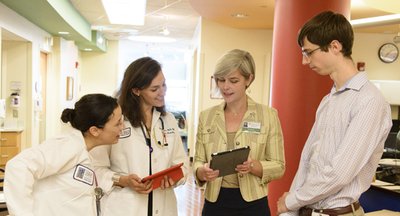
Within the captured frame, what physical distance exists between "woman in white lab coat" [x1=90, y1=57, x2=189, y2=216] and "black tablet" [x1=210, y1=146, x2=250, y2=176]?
28 centimetres

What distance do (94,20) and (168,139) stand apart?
7287mm

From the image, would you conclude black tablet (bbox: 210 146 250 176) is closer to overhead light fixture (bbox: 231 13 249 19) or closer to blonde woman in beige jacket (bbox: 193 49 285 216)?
blonde woman in beige jacket (bbox: 193 49 285 216)

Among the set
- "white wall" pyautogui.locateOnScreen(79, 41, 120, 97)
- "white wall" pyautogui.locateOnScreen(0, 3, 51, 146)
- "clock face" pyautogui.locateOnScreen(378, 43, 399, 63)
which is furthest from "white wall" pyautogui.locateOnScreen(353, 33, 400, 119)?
"white wall" pyautogui.locateOnScreen(79, 41, 120, 97)

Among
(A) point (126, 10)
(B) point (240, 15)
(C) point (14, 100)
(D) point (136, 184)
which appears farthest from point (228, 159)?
(C) point (14, 100)

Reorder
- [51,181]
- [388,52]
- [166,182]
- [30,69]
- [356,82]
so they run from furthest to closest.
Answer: [388,52]
[30,69]
[166,182]
[51,181]
[356,82]

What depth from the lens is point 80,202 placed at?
5.70ft

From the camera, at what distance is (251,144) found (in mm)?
2010

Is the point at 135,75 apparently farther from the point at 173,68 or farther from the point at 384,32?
the point at 173,68

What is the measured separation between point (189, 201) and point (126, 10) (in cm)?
350

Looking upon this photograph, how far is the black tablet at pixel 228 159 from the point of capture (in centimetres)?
179

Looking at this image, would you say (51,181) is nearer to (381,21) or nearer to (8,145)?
(381,21)

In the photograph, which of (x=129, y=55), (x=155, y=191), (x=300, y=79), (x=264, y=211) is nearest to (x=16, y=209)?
(x=155, y=191)

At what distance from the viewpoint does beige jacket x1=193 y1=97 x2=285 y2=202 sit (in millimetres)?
1974

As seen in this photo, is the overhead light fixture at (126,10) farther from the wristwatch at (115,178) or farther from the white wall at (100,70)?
the white wall at (100,70)
